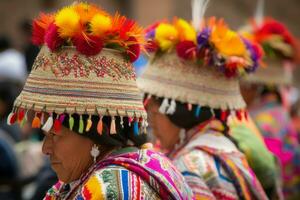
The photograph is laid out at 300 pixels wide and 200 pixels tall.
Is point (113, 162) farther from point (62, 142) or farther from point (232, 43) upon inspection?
point (232, 43)

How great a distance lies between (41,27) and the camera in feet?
11.3

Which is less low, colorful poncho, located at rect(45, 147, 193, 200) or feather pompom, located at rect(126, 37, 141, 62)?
feather pompom, located at rect(126, 37, 141, 62)

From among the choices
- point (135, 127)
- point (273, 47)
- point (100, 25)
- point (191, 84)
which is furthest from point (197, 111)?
point (273, 47)

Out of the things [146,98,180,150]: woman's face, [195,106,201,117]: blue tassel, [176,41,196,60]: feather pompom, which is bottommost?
[146,98,180,150]: woman's face

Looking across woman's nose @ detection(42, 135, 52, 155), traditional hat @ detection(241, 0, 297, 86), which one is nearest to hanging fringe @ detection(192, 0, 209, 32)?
woman's nose @ detection(42, 135, 52, 155)

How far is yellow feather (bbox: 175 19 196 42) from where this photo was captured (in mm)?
4438

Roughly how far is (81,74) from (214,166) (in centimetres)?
127

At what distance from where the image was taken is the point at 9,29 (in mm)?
15688

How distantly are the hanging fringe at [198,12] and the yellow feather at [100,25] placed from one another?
50.7 inches

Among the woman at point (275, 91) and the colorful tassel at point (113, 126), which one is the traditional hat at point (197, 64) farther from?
the woman at point (275, 91)

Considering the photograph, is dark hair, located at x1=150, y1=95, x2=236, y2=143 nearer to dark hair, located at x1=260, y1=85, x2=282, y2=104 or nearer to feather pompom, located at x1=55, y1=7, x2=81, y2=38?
feather pompom, located at x1=55, y1=7, x2=81, y2=38

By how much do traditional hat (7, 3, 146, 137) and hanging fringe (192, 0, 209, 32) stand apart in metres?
1.20

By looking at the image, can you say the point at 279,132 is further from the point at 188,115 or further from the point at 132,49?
the point at 132,49

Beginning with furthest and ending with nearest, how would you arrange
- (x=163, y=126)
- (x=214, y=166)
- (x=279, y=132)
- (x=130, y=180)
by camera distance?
(x=279, y=132), (x=163, y=126), (x=214, y=166), (x=130, y=180)
